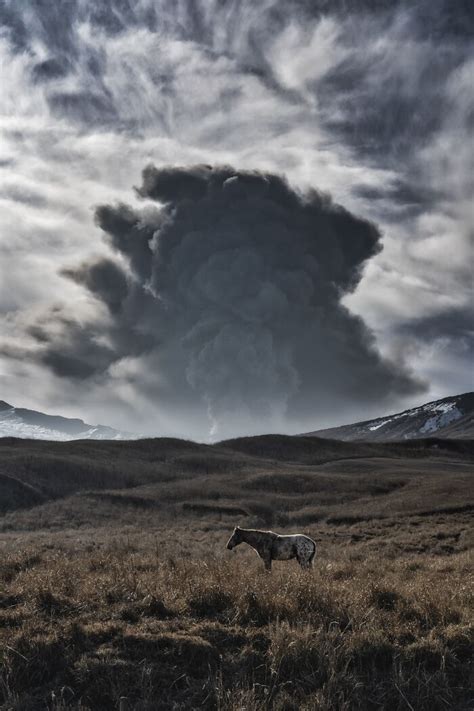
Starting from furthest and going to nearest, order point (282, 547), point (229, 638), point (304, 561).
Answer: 1. point (282, 547)
2. point (304, 561)
3. point (229, 638)

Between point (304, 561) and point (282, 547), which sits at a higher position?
point (282, 547)

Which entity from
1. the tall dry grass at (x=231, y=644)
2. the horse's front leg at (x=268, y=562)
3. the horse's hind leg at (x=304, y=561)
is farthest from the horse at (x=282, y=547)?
the tall dry grass at (x=231, y=644)

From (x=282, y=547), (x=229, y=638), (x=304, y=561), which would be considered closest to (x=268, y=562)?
(x=282, y=547)

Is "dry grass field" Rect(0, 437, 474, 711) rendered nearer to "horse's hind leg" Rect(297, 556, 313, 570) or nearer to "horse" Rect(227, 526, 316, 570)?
"horse's hind leg" Rect(297, 556, 313, 570)

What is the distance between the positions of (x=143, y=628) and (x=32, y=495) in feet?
131

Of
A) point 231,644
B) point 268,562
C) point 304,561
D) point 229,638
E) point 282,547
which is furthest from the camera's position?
point 282,547

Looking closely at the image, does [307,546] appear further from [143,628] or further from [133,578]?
[143,628]

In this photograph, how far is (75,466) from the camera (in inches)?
2085

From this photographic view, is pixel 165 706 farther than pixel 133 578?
No

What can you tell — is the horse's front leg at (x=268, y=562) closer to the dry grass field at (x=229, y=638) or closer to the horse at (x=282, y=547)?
the horse at (x=282, y=547)

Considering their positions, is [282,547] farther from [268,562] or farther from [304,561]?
[268,562]

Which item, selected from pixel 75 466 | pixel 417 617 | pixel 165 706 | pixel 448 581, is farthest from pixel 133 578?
pixel 75 466

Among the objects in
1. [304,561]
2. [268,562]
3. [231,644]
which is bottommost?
[304,561]

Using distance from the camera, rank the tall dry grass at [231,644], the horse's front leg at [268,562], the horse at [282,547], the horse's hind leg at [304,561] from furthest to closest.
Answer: the horse at [282,547], the horse's hind leg at [304,561], the horse's front leg at [268,562], the tall dry grass at [231,644]
